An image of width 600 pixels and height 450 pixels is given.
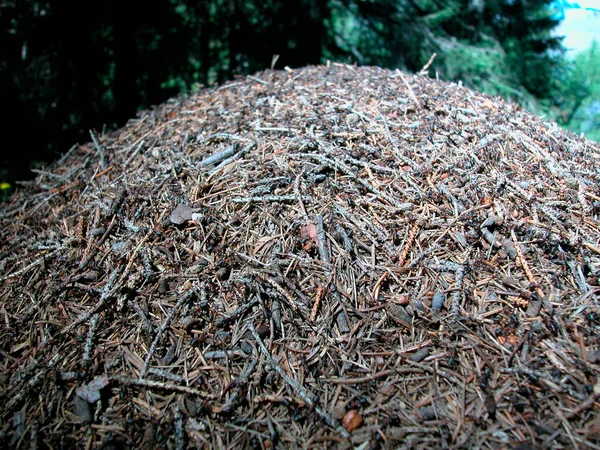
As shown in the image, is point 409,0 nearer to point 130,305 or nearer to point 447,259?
point 447,259

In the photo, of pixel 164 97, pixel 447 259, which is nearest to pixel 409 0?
pixel 164 97

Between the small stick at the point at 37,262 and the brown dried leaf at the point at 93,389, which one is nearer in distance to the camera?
the brown dried leaf at the point at 93,389

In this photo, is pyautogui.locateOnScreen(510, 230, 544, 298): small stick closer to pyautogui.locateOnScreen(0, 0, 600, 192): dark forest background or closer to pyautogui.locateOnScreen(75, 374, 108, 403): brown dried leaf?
pyautogui.locateOnScreen(75, 374, 108, 403): brown dried leaf

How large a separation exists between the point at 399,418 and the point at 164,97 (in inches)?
188

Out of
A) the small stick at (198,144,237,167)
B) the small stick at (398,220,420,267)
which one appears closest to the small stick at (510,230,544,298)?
the small stick at (398,220,420,267)

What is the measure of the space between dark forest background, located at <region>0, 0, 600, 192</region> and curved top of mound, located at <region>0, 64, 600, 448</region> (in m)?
2.81

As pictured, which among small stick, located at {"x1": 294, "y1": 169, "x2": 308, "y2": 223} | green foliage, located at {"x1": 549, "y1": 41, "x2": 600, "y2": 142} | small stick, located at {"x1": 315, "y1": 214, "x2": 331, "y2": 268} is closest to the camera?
small stick, located at {"x1": 315, "y1": 214, "x2": 331, "y2": 268}

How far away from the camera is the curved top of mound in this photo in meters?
1.41

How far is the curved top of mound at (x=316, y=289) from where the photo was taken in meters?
1.41

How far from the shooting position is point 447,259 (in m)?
1.78

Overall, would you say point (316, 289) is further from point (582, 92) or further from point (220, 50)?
point (582, 92)

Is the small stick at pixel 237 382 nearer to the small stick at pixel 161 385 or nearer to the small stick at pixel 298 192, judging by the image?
the small stick at pixel 161 385

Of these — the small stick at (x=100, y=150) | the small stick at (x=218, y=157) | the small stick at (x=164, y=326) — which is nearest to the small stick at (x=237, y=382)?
the small stick at (x=164, y=326)

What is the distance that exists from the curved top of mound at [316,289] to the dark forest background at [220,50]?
111 inches
